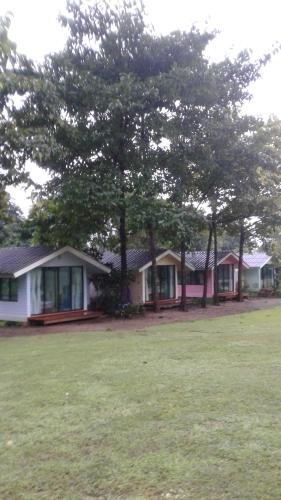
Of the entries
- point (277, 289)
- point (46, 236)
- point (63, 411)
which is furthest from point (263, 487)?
point (277, 289)

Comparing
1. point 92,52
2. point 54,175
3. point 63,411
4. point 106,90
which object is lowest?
point 63,411

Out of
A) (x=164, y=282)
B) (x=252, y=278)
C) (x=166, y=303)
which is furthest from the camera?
(x=252, y=278)

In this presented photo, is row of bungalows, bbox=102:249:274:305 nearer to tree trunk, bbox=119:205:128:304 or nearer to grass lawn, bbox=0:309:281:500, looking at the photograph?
tree trunk, bbox=119:205:128:304

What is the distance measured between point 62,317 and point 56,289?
48.8 inches

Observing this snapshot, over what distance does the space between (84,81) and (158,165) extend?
479 centimetres

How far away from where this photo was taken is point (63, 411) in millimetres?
5824

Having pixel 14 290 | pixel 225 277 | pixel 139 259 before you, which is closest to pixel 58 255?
pixel 14 290

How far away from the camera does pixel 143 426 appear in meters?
5.10

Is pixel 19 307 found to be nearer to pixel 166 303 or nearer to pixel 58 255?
pixel 58 255

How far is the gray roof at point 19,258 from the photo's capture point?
19156 mm

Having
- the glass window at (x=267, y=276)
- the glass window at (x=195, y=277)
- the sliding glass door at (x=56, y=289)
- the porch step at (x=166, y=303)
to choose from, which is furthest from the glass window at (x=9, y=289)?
the glass window at (x=267, y=276)

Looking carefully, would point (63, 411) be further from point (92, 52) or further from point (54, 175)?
point (92, 52)

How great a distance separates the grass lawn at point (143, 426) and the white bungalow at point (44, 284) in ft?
33.0

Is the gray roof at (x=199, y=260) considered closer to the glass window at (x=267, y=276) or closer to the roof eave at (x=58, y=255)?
the glass window at (x=267, y=276)
